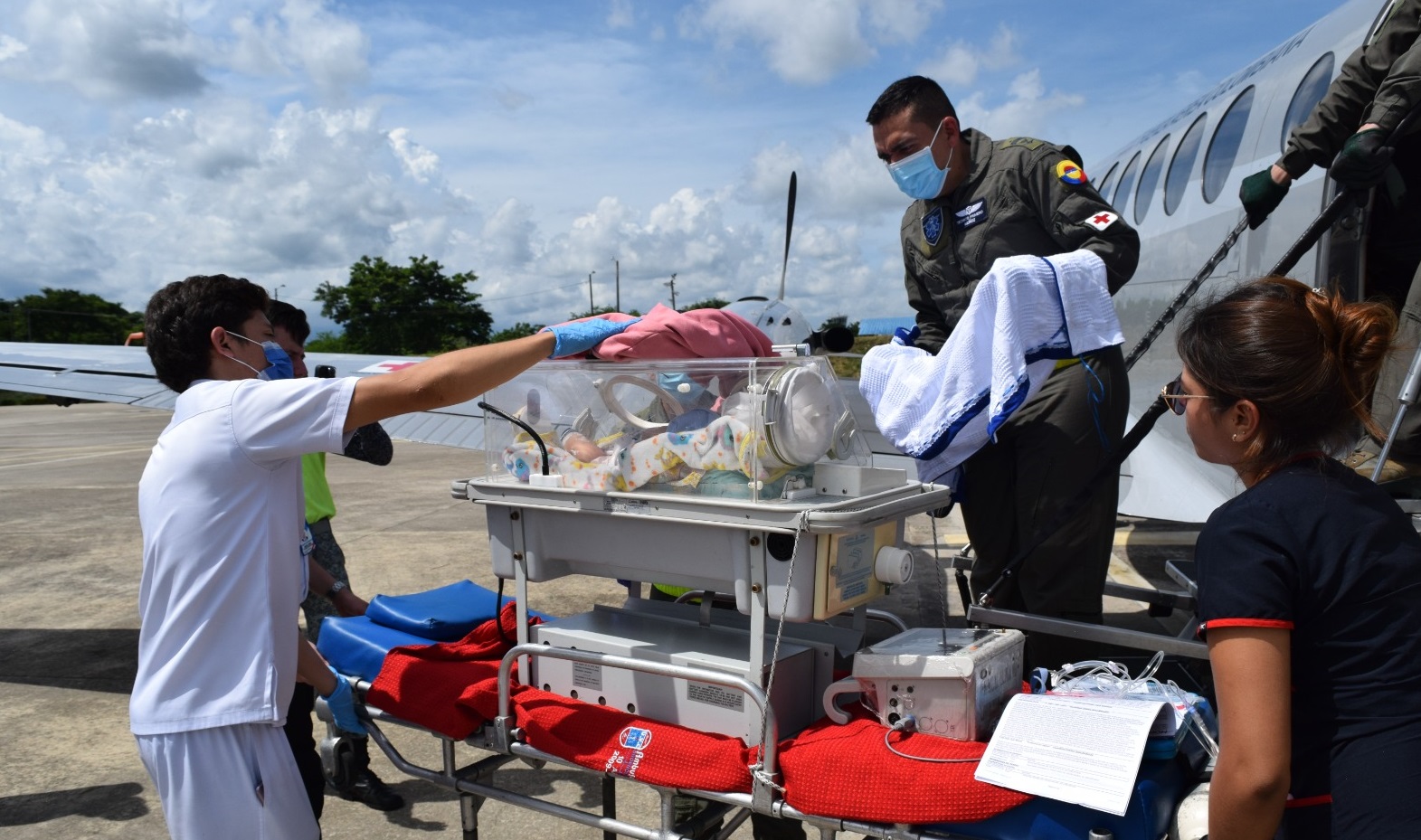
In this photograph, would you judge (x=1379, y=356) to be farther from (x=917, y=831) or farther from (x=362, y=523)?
(x=362, y=523)

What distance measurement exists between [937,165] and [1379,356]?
79.1 inches

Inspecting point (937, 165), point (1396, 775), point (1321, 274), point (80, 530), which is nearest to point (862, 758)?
point (1396, 775)

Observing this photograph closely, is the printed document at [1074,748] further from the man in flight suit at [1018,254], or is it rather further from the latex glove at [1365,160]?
the latex glove at [1365,160]

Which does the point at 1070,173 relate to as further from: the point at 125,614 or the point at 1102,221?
the point at 125,614


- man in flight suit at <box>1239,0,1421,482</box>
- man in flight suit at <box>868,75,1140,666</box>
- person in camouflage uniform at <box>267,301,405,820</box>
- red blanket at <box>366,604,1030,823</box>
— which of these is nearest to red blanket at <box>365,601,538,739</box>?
red blanket at <box>366,604,1030,823</box>

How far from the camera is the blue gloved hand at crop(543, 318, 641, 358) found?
2.55 meters

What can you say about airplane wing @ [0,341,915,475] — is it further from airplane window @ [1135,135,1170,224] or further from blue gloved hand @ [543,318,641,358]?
airplane window @ [1135,135,1170,224]

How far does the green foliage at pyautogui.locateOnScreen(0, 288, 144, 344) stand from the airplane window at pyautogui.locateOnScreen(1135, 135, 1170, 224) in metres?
53.2

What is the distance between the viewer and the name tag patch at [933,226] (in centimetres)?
370

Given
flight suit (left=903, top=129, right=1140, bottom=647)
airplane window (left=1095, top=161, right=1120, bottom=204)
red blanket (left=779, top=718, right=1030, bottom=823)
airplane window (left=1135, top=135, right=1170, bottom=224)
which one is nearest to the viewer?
red blanket (left=779, top=718, right=1030, bottom=823)

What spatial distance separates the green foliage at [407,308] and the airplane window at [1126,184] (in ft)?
160

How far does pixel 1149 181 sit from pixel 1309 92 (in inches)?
113

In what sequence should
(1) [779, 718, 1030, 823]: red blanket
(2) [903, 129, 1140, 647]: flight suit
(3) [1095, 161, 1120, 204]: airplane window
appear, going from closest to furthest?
(1) [779, 718, 1030, 823]: red blanket, (2) [903, 129, 1140, 647]: flight suit, (3) [1095, 161, 1120, 204]: airplane window

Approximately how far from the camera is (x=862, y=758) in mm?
2127
